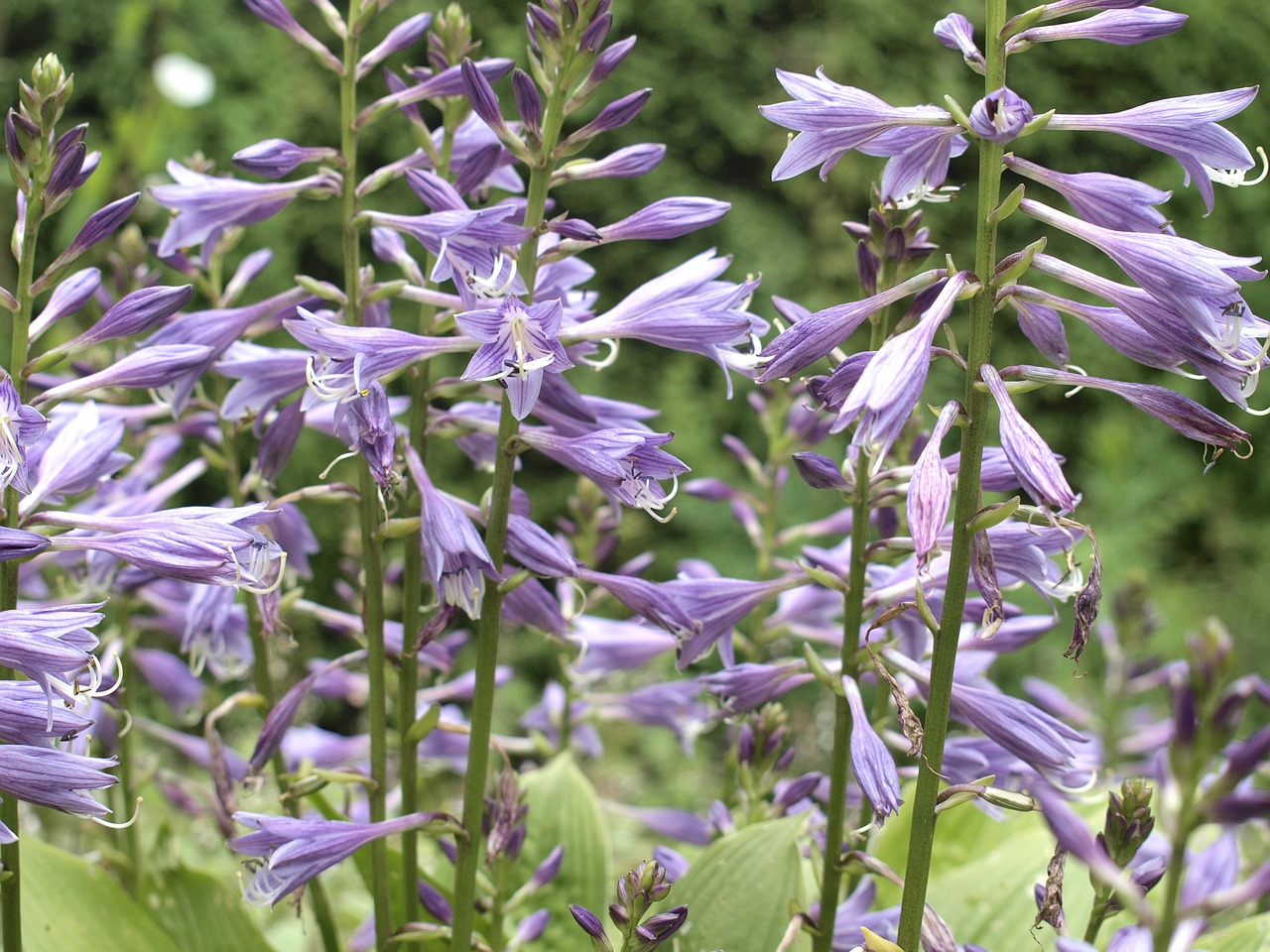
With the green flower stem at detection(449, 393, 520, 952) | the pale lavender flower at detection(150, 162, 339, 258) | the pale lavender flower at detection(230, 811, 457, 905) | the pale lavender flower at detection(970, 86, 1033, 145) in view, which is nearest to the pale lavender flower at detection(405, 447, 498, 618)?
the green flower stem at detection(449, 393, 520, 952)

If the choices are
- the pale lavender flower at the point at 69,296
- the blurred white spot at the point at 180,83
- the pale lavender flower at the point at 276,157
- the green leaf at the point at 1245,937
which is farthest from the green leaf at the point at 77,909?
the blurred white spot at the point at 180,83

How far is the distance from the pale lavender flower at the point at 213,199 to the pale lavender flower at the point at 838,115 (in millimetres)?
627

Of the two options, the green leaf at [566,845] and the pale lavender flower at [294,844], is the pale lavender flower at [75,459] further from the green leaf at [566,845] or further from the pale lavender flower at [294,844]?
the green leaf at [566,845]

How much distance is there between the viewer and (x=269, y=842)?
49.8 inches

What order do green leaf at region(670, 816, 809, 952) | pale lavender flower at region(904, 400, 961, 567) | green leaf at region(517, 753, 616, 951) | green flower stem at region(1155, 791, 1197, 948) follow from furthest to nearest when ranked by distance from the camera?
green leaf at region(517, 753, 616, 951), green leaf at region(670, 816, 809, 952), pale lavender flower at region(904, 400, 961, 567), green flower stem at region(1155, 791, 1197, 948)

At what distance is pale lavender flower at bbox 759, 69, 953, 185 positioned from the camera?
116 centimetres

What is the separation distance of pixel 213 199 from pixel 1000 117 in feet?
3.28

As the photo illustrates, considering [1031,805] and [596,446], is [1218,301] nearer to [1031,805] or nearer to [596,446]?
[1031,805]

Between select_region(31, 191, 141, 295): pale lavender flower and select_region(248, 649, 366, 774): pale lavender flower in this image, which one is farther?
select_region(248, 649, 366, 774): pale lavender flower

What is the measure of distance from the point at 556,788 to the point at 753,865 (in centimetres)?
51

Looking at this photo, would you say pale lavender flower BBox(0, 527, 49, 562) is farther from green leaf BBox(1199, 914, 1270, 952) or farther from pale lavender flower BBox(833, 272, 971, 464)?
green leaf BBox(1199, 914, 1270, 952)

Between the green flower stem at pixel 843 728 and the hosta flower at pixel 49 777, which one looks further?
the green flower stem at pixel 843 728

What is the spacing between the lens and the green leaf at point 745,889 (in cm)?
142

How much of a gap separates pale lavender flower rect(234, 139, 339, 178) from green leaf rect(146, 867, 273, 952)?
1.03 m
